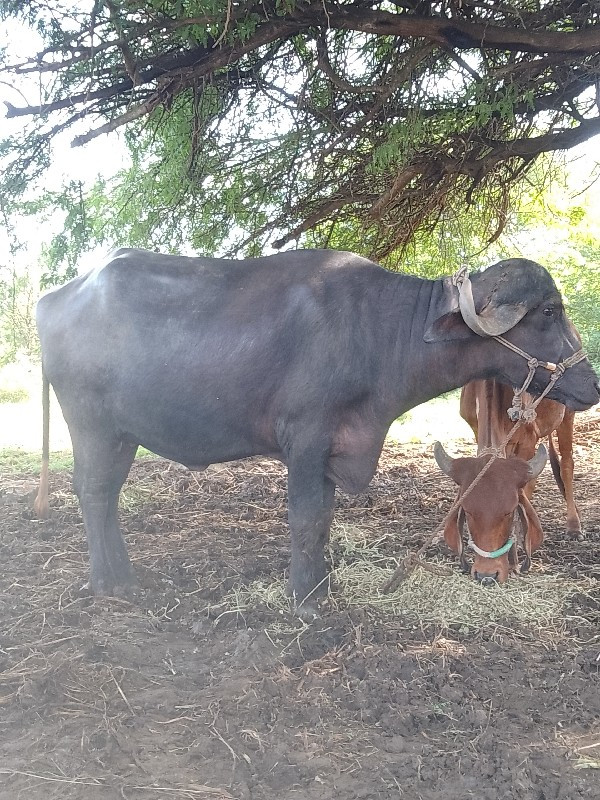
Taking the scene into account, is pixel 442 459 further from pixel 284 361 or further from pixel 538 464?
pixel 284 361

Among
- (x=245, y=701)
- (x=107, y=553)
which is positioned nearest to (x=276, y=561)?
(x=107, y=553)

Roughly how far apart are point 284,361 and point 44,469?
2.56m

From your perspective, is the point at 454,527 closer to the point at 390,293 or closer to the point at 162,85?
the point at 390,293

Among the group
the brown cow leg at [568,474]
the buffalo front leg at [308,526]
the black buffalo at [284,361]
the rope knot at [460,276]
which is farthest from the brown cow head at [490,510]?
the brown cow leg at [568,474]

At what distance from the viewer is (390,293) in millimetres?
4957

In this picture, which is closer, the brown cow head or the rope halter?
the rope halter

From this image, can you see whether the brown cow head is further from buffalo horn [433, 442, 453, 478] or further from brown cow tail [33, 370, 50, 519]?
brown cow tail [33, 370, 50, 519]

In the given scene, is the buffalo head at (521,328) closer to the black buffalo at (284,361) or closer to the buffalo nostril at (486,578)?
the black buffalo at (284,361)

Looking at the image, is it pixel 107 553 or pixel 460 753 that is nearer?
pixel 460 753

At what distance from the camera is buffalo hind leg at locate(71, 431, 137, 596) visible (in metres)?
5.23

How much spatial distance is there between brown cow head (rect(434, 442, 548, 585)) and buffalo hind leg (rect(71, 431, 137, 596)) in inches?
87.5

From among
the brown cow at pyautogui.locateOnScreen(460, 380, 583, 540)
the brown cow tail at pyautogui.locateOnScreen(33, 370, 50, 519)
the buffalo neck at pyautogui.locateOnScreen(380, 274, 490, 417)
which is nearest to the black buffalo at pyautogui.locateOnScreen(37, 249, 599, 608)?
the buffalo neck at pyautogui.locateOnScreen(380, 274, 490, 417)

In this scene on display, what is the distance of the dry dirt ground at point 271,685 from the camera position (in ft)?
10.6

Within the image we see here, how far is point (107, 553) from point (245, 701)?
186cm
